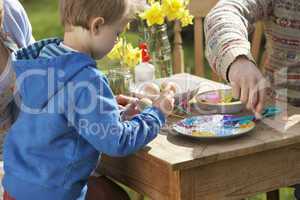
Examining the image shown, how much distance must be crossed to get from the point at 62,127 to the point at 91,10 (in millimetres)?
333

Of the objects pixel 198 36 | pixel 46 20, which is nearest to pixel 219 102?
pixel 198 36

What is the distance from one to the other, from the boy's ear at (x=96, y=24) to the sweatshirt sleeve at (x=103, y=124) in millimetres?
140

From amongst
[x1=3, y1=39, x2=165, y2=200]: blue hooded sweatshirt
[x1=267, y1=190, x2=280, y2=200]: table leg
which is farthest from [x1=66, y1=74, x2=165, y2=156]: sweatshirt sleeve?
[x1=267, y1=190, x2=280, y2=200]: table leg

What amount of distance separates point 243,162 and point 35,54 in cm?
68

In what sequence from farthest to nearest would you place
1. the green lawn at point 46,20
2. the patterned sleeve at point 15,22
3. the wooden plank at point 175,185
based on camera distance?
the green lawn at point 46,20, the patterned sleeve at point 15,22, the wooden plank at point 175,185

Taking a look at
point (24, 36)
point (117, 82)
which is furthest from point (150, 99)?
point (24, 36)

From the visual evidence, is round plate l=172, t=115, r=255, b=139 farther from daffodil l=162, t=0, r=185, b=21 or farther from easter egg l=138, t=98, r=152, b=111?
daffodil l=162, t=0, r=185, b=21

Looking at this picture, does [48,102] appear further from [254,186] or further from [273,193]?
[273,193]

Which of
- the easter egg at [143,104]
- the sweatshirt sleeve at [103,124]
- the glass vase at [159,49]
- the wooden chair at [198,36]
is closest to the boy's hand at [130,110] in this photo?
the easter egg at [143,104]

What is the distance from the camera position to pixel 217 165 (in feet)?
6.22

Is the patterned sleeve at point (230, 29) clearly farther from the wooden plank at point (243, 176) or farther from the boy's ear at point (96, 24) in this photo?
the boy's ear at point (96, 24)

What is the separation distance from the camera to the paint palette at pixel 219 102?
87.6 inches

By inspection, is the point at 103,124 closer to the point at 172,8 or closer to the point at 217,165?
the point at 217,165

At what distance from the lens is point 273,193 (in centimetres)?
285
